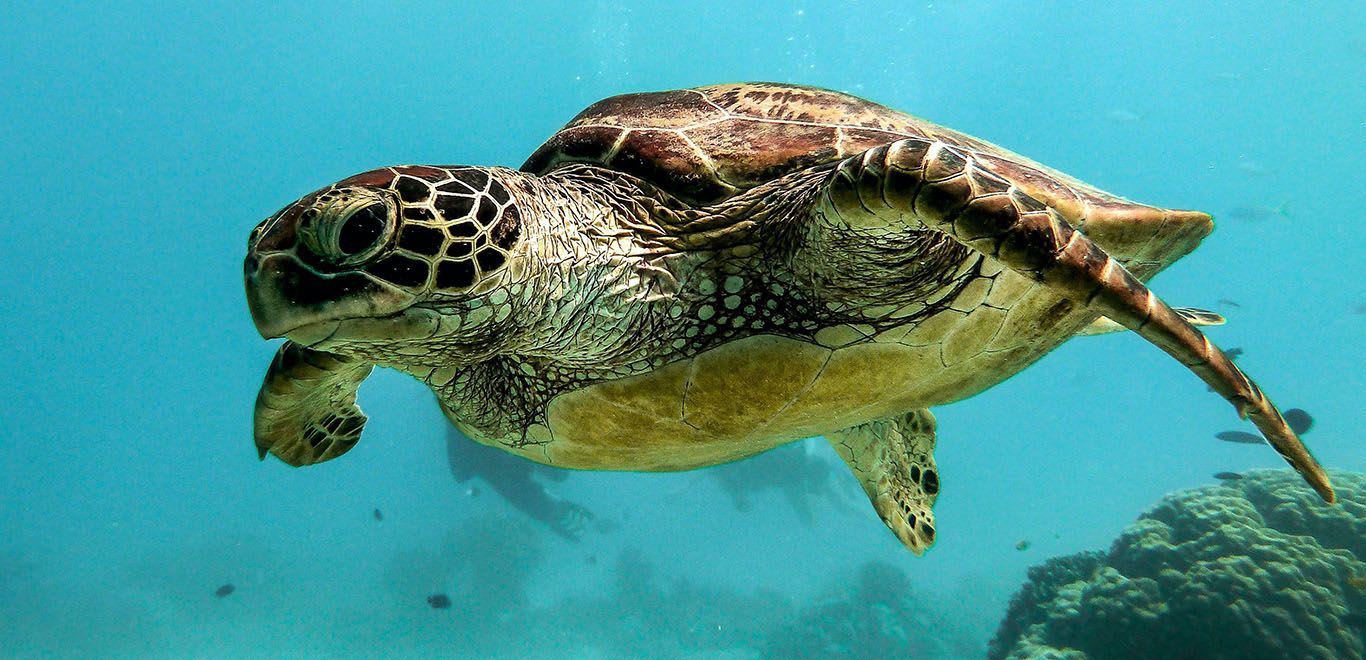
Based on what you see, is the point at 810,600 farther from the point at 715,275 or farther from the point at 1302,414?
the point at 715,275

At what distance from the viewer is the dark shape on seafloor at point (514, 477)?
15992 millimetres

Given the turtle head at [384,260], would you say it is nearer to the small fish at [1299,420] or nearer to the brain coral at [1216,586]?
the brain coral at [1216,586]

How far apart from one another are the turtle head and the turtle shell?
0.75m

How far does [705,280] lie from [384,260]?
1069mm

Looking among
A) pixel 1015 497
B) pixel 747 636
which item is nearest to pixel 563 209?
pixel 747 636

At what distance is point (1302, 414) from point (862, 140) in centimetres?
956

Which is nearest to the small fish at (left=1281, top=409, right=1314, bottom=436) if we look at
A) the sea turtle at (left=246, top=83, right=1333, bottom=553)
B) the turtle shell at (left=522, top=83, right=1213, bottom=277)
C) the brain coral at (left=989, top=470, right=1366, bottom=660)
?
the brain coral at (left=989, top=470, right=1366, bottom=660)

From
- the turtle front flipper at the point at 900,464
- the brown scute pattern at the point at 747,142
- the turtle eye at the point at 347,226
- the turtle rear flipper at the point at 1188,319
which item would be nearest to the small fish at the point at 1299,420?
the turtle rear flipper at the point at 1188,319

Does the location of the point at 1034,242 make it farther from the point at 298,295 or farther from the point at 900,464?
the point at 900,464

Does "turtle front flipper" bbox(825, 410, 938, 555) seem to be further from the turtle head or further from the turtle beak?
the turtle beak

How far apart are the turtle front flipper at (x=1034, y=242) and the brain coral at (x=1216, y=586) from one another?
687 centimetres

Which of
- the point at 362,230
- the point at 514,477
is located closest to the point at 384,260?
the point at 362,230

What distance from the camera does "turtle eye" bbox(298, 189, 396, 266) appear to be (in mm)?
1606

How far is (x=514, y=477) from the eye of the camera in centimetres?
1731
